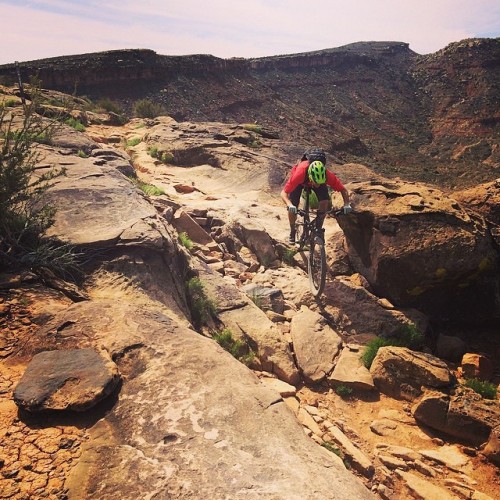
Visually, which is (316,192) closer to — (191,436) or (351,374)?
(351,374)

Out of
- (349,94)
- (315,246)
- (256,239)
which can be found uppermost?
(349,94)

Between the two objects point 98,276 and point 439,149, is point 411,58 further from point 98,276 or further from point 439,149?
point 98,276

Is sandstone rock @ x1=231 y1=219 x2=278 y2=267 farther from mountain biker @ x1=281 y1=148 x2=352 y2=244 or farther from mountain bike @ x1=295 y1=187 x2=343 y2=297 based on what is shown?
mountain biker @ x1=281 y1=148 x2=352 y2=244

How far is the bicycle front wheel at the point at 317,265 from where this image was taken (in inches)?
280

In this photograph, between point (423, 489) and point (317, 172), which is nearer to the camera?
point (423, 489)

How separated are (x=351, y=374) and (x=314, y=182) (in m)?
3.38

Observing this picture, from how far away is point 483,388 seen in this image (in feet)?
18.4

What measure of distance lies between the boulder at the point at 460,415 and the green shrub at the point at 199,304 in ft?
10.8

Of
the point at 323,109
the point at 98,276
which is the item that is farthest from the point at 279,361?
the point at 323,109

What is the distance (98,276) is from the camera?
489cm

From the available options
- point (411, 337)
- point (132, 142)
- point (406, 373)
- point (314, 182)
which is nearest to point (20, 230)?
point (314, 182)

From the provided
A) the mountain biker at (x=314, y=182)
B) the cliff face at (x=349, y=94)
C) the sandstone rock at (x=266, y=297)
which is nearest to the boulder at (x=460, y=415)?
the sandstone rock at (x=266, y=297)

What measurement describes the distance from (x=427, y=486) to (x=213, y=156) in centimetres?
1533

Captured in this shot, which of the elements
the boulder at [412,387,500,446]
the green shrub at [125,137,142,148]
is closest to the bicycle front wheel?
the boulder at [412,387,500,446]
